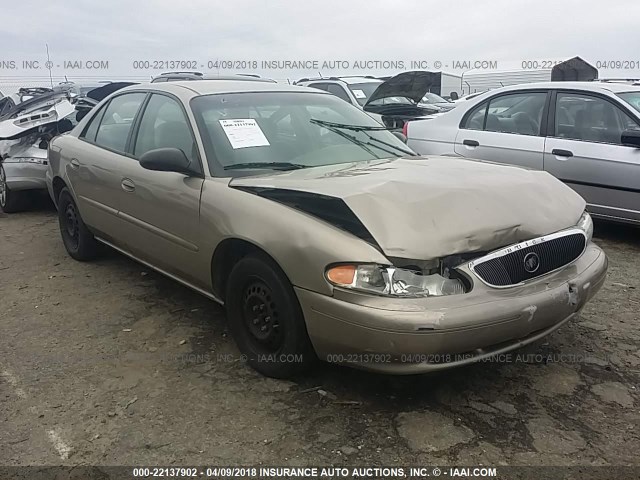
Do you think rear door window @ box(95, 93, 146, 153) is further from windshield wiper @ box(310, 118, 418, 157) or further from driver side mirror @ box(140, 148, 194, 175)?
windshield wiper @ box(310, 118, 418, 157)

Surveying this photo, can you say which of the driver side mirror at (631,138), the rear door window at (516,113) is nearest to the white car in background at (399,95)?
the rear door window at (516,113)

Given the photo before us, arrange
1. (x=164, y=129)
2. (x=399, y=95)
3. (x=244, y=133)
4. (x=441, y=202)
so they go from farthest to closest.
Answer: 1. (x=399, y=95)
2. (x=164, y=129)
3. (x=244, y=133)
4. (x=441, y=202)

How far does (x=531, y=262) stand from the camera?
8.80 feet

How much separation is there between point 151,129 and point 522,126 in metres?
3.60

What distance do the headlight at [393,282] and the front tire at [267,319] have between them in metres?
0.34

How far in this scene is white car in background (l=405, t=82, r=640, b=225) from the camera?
5.07 m

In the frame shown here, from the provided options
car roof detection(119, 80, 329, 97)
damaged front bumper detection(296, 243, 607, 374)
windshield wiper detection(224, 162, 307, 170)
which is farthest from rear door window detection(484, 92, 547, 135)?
damaged front bumper detection(296, 243, 607, 374)

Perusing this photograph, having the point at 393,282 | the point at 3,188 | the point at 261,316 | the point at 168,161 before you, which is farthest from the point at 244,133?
the point at 3,188

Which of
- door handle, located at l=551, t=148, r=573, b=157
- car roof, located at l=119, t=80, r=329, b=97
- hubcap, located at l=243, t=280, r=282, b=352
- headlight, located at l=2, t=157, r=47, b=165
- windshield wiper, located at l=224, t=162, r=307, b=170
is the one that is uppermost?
car roof, located at l=119, t=80, r=329, b=97

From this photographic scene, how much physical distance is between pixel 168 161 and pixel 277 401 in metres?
1.43

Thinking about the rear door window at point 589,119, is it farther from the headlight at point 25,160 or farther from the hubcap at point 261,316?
the headlight at point 25,160

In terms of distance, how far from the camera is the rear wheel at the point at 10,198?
691cm

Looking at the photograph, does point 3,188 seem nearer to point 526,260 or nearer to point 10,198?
point 10,198

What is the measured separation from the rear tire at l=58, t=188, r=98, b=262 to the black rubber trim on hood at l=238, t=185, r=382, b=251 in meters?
2.58
